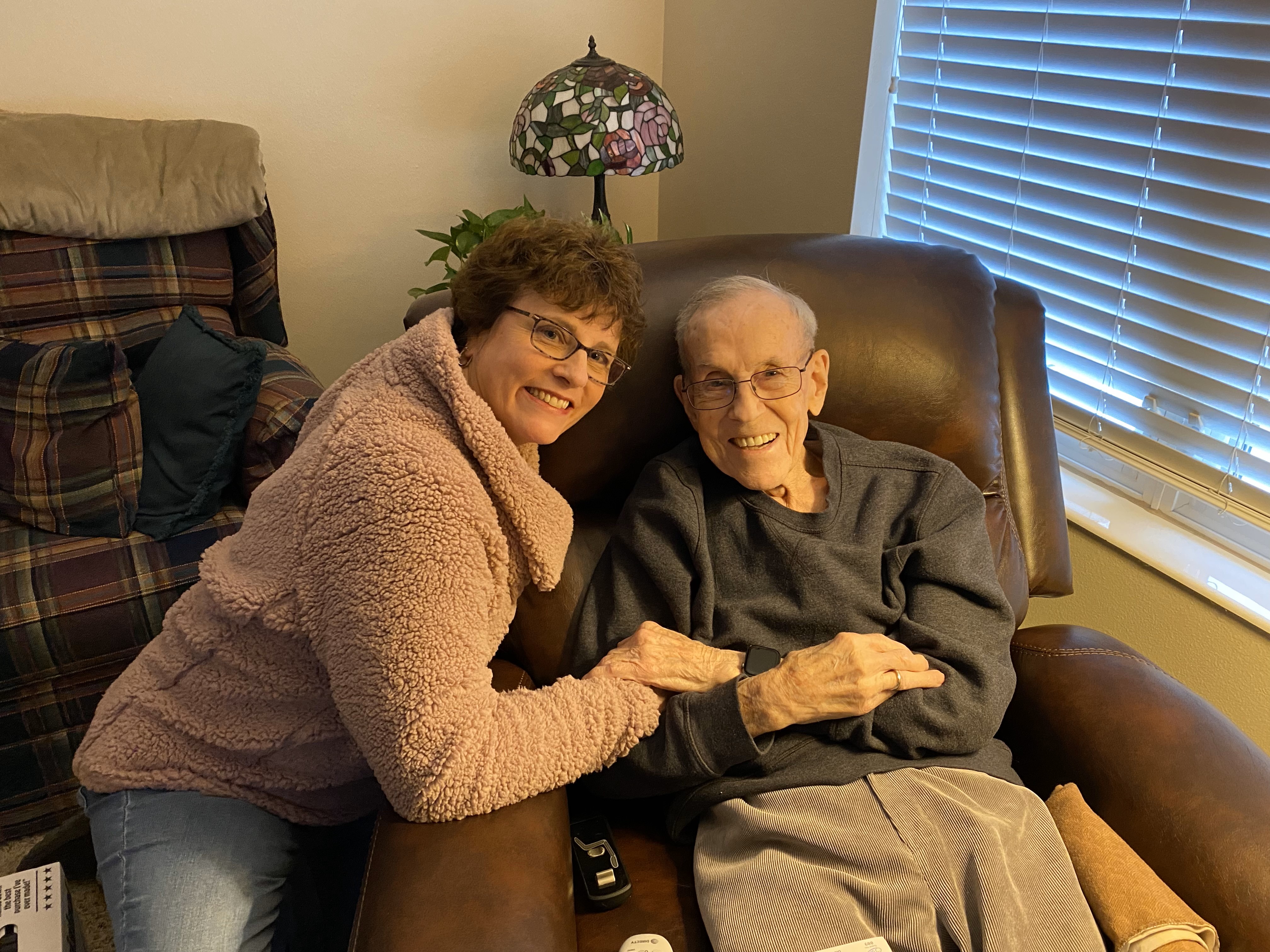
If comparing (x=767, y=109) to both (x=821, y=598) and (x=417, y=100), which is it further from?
(x=821, y=598)

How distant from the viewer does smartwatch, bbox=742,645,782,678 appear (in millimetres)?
1152

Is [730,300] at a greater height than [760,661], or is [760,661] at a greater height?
[730,300]

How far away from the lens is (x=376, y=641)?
933 millimetres

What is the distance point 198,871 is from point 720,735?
67 cm

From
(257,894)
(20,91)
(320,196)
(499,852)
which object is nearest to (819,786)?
(499,852)

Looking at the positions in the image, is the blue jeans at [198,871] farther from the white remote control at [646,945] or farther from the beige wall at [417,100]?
the beige wall at [417,100]

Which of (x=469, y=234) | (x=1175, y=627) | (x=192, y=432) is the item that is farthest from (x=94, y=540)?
(x=1175, y=627)

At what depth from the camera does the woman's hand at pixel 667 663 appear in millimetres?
1132

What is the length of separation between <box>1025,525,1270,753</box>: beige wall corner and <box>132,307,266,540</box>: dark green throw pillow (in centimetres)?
174

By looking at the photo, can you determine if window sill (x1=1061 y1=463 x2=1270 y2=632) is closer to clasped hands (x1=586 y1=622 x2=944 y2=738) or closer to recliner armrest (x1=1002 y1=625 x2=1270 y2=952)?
recliner armrest (x1=1002 y1=625 x2=1270 y2=952)

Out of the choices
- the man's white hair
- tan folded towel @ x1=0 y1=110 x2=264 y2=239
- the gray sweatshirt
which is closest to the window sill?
the gray sweatshirt

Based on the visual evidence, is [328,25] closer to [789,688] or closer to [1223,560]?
[789,688]

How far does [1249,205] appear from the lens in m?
1.44

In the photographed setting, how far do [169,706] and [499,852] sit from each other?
51cm
